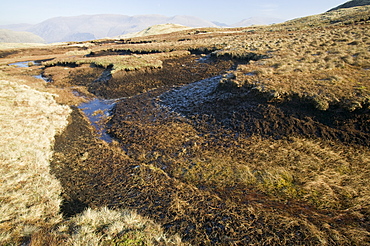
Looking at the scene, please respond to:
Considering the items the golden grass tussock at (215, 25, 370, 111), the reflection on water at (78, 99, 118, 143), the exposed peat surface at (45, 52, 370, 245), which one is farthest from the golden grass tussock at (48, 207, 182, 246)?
the golden grass tussock at (215, 25, 370, 111)

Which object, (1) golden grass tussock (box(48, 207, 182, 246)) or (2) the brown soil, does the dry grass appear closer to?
(1) golden grass tussock (box(48, 207, 182, 246))

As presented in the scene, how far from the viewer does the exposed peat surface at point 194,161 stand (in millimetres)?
6137

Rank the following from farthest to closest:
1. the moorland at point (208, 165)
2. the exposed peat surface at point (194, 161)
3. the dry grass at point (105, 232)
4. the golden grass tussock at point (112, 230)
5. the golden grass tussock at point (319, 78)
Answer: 1. the golden grass tussock at point (319, 78)
2. the exposed peat surface at point (194, 161)
3. the moorland at point (208, 165)
4. the golden grass tussock at point (112, 230)
5. the dry grass at point (105, 232)

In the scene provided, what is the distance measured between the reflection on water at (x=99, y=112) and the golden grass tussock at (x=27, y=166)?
1910 millimetres

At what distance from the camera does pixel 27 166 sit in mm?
9242

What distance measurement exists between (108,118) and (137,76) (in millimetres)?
13116

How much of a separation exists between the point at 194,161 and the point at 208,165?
0.79 m

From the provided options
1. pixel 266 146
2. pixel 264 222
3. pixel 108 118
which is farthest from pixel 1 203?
pixel 266 146

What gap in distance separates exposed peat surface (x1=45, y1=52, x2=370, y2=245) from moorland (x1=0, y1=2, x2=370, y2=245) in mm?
53

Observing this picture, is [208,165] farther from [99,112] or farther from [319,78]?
[99,112]

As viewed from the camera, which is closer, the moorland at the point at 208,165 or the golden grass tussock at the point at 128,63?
the moorland at the point at 208,165

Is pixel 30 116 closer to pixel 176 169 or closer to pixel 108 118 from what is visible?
pixel 108 118

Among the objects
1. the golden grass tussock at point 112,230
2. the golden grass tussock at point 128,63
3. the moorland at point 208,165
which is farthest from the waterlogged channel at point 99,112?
the golden grass tussock at point 128,63

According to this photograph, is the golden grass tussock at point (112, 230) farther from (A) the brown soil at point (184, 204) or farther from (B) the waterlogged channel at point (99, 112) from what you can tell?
(B) the waterlogged channel at point (99, 112)
